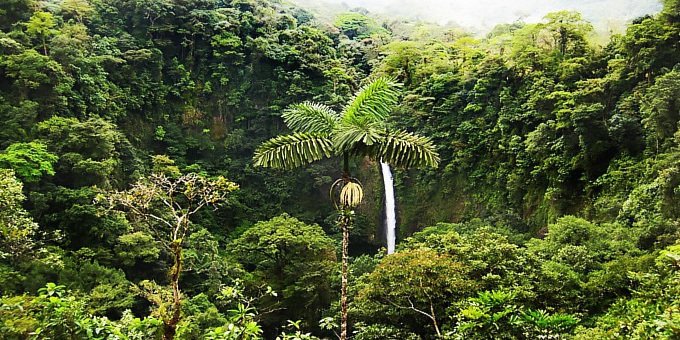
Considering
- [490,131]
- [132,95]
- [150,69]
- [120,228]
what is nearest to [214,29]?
[150,69]

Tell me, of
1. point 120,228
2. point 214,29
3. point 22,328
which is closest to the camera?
point 22,328

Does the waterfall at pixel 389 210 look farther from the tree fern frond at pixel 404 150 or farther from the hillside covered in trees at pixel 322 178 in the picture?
the tree fern frond at pixel 404 150

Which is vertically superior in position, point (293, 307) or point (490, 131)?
point (490, 131)

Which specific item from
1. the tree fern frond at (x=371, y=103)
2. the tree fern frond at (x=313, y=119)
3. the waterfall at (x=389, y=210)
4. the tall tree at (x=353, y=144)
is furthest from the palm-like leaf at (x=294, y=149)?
the waterfall at (x=389, y=210)

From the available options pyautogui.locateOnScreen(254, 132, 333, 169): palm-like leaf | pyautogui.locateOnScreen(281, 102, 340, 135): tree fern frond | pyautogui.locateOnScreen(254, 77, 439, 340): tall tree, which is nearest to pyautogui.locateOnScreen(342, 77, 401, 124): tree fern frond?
pyautogui.locateOnScreen(254, 77, 439, 340): tall tree

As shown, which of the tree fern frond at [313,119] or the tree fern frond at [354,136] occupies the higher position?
the tree fern frond at [313,119]

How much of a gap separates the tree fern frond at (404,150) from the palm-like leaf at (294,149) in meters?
0.84

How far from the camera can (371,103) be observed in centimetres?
728

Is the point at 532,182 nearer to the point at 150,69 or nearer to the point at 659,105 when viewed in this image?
the point at 659,105

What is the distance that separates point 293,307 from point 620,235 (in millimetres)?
11454

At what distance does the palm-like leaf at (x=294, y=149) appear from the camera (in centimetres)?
716

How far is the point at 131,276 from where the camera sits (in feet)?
54.2

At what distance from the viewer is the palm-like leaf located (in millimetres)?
7156

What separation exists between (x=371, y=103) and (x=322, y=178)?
1869 centimetres
